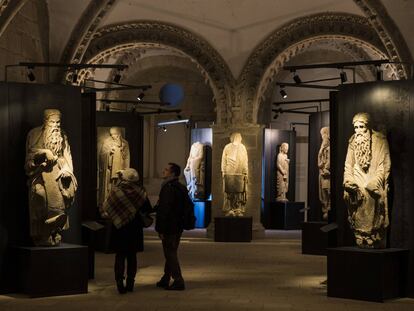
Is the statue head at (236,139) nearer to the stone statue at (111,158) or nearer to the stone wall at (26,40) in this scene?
the stone statue at (111,158)

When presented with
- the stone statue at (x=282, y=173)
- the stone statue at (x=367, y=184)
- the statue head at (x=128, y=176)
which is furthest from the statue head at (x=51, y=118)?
the stone statue at (x=282, y=173)

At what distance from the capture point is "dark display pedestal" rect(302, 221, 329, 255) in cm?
1619

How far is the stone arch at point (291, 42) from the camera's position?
763 inches

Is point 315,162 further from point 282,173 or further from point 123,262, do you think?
point 123,262

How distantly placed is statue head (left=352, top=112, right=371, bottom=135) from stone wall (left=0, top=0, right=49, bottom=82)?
25.4 feet

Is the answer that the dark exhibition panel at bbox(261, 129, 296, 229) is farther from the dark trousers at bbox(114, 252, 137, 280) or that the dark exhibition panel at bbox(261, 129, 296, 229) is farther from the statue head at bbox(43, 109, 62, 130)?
the statue head at bbox(43, 109, 62, 130)

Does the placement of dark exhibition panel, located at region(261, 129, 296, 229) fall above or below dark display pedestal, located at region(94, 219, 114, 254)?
above

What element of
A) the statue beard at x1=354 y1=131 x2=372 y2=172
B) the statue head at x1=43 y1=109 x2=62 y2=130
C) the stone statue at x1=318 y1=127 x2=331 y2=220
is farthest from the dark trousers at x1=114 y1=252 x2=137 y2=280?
the stone statue at x1=318 y1=127 x2=331 y2=220

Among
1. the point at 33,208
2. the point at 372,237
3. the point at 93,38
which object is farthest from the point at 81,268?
the point at 93,38

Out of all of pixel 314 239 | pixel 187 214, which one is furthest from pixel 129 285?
pixel 314 239

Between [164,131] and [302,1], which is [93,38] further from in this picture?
[164,131]

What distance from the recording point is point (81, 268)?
10.4 meters

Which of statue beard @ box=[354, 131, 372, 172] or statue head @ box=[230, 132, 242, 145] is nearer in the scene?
statue beard @ box=[354, 131, 372, 172]

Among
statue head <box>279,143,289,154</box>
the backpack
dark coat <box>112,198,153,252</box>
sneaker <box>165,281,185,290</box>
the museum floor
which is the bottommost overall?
the museum floor
